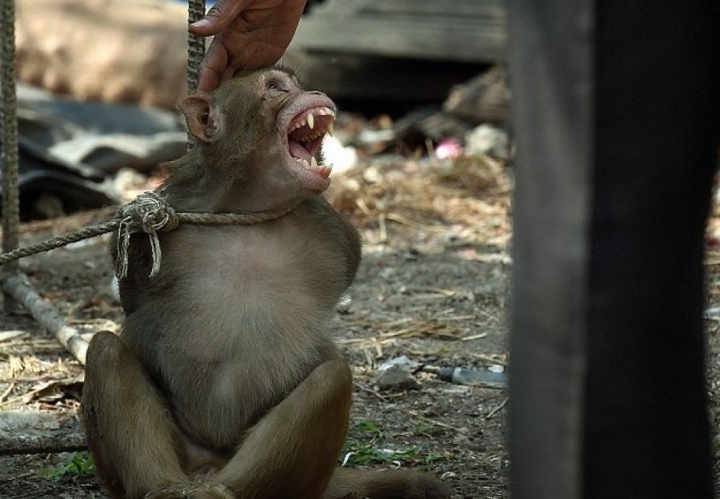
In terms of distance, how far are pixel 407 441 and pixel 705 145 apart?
2610 mm

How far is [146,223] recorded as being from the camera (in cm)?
383

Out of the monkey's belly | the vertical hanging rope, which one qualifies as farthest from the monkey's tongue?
the vertical hanging rope

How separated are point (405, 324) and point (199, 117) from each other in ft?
7.01

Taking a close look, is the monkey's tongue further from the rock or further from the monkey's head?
the rock

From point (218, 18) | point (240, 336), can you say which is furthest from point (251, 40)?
point (240, 336)

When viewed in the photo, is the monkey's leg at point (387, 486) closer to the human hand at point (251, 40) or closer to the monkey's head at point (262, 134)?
the monkey's head at point (262, 134)

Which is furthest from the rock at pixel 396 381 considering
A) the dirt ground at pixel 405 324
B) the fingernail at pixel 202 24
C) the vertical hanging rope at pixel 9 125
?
the vertical hanging rope at pixel 9 125

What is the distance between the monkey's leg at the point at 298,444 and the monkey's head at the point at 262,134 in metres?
0.65

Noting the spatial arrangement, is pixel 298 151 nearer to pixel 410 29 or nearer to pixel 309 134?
pixel 309 134

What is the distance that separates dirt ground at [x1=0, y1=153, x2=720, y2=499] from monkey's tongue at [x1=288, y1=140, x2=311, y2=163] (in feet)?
3.44

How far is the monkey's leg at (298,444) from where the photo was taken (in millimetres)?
3543

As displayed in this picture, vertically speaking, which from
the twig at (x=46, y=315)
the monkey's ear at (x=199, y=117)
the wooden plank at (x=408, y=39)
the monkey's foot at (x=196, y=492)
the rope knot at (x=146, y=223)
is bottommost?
the monkey's foot at (x=196, y=492)

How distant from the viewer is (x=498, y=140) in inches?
393

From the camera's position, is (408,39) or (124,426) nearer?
(124,426)
